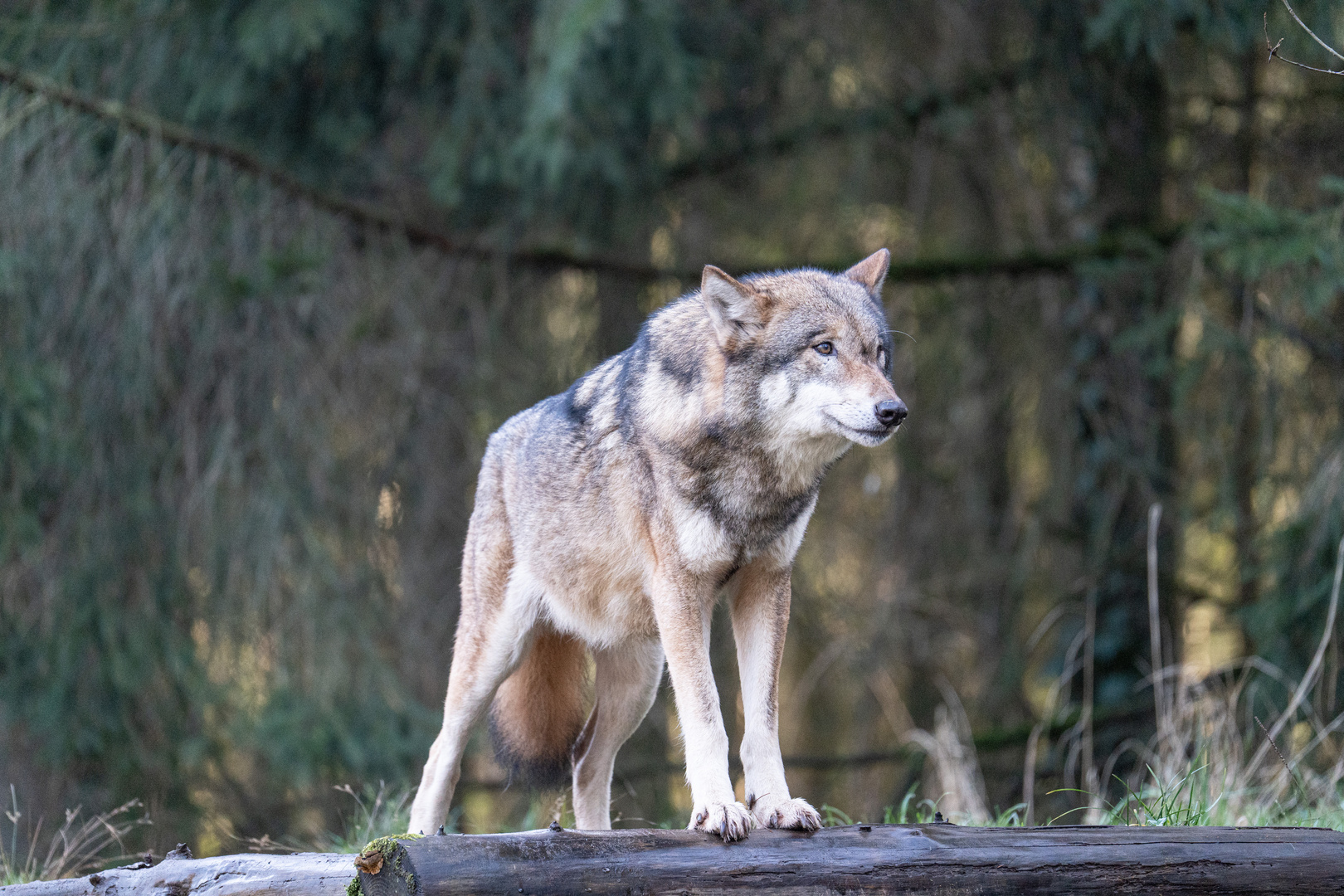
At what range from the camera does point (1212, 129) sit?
8523mm

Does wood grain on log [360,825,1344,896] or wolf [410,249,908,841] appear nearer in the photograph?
wood grain on log [360,825,1344,896]

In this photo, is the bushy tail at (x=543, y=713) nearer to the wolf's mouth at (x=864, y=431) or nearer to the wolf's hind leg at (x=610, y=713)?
the wolf's hind leg at (x=610, y=713)

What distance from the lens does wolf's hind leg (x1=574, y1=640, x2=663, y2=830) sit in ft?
14.5

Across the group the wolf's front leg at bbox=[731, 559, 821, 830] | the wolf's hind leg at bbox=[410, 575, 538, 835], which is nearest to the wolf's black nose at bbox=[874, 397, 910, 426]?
the wolf's front leg at bbox=[731, 559, 821, 830]

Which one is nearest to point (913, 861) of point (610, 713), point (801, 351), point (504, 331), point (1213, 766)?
point (801, 351)

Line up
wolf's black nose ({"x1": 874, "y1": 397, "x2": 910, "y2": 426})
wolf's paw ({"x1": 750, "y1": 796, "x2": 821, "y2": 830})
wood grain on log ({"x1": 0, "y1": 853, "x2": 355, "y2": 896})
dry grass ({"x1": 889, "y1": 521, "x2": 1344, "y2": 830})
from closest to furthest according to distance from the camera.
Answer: wood grain on log ({"x1": 0, "y1": 853, "x2": 355, "y2": 896})
wolf's paw ({"x1": 750, "y1": 796, "x2": 821, "y2": 830})
wolf's black nose ({"x1": 874, "y1": 397, "x2": 910, "y2": 426})
dry grass ({"x1": 889, "y1": 521, "x2": 1344, "y2": 830})

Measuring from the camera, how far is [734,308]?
12.5ft

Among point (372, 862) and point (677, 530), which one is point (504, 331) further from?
point (372, 862)

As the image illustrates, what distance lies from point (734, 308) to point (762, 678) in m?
1.20

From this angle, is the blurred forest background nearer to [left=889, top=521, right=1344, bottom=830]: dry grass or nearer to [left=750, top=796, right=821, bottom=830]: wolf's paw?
[left=889, top=521, right=1344, bottom=830]: dry grass

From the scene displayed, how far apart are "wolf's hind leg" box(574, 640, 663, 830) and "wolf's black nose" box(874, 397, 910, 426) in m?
1.40

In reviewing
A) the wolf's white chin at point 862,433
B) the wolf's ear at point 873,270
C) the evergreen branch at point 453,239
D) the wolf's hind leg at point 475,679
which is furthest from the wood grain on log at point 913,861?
the evergreen branch at point 453,239

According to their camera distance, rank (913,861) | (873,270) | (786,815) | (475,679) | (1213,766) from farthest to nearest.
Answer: (1213,766) → (475,679) → (873,270) → (786,815) → (913,861)

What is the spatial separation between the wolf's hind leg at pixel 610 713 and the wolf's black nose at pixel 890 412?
4.58 ft
